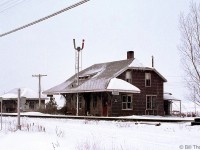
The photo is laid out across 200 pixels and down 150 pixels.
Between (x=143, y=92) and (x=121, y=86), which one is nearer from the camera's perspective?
(x=121, y=86)

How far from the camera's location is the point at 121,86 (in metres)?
35.2

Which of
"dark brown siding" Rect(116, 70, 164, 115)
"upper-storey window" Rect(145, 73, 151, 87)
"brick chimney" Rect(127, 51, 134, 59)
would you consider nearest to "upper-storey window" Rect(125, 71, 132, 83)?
"dark brown siding" Rect(116, 70, 164, 115)

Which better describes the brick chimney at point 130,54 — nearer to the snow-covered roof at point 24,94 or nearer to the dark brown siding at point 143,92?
the dark brown siding at point 143,92

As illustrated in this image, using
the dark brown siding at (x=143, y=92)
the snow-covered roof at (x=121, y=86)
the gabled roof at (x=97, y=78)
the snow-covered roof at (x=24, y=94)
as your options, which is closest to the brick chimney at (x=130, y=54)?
the gabled roof at (x=97, y=78)

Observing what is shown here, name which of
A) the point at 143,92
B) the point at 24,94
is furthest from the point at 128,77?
the point at 24,94

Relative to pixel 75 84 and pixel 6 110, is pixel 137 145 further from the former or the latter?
pixel 6 110

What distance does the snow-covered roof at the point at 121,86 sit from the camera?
113ft

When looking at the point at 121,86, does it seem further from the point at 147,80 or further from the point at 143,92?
the point at 147,80

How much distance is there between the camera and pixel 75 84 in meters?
42.1

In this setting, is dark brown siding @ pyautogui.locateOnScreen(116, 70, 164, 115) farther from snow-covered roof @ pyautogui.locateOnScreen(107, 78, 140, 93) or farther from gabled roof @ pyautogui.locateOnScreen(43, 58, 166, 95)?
snow-covered roof @ pyautogui.locateOnScreen(107, 78, 140, 93)

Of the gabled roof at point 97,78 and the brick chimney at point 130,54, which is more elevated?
the brick chimney at point 130,54

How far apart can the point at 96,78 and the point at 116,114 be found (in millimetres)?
5143

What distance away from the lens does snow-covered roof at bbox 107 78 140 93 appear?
34406mm

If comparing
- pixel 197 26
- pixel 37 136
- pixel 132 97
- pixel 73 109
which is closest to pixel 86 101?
pixel 73 109
